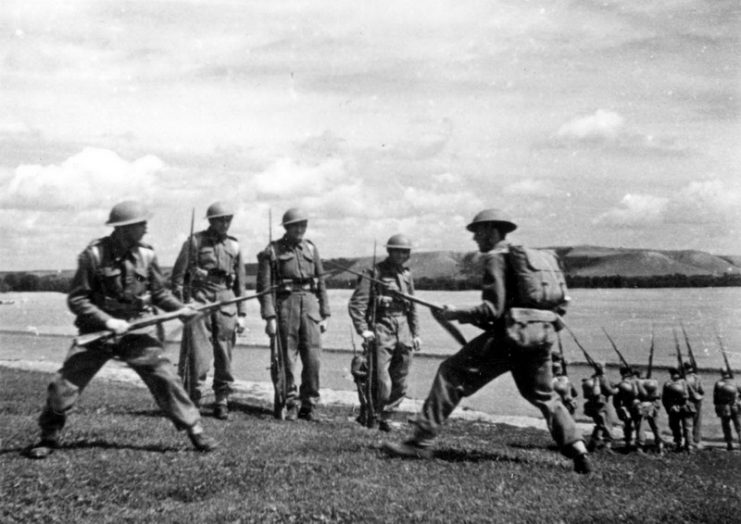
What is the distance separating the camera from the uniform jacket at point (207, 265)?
1066cm

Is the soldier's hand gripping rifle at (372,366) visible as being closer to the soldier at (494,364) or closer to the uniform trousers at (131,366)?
the soldier at (494,364)

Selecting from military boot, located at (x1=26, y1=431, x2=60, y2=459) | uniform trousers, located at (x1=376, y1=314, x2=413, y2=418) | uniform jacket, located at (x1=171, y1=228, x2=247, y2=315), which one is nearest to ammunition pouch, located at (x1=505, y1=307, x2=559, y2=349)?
uniform trousers, located at (x1=376, y1=314, x2=413, y2=418)

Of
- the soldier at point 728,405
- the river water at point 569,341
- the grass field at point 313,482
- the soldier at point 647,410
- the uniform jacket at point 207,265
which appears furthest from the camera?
the river water at point 569,341

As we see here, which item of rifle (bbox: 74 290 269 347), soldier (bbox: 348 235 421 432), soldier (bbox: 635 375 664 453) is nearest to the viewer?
rifle (bbox: 74 290 269 347)

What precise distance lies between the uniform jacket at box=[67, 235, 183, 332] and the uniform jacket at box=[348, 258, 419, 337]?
12.4ft

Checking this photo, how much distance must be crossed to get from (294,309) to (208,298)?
119cm

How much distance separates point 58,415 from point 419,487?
332cm

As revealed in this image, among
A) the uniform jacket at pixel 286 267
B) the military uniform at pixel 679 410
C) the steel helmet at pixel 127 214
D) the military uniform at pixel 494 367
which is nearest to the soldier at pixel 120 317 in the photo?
the steel helmet at pixel 127 214

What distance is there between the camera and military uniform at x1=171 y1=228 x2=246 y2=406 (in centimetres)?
1057

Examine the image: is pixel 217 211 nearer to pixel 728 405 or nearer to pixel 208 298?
pixel 208 298

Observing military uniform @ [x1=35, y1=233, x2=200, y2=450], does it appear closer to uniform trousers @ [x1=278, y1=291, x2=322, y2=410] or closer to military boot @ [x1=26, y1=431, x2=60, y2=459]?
military boot @ [x1=26, y1=431, x2=60, y2=459]

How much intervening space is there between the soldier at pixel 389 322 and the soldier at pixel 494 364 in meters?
3.21

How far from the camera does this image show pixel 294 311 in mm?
11016

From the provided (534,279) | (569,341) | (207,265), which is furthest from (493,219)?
(569,341)
